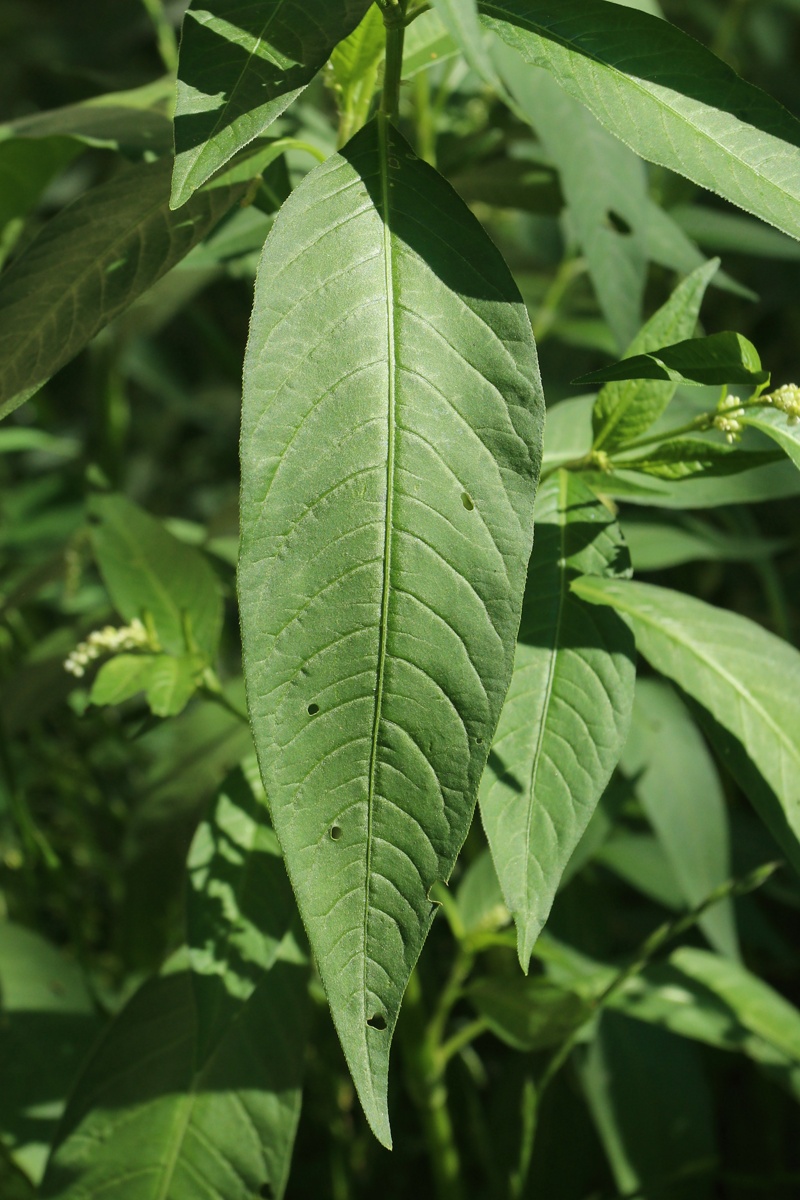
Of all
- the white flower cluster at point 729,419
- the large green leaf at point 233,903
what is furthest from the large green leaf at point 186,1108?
the white flower cluster at point 729,419

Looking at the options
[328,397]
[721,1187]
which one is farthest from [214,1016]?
[721,1187]

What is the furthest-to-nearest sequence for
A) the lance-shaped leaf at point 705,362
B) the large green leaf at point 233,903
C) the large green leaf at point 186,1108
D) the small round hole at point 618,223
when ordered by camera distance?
the small round hole at point 618,223 → the large green leaf at point 186,1108 → the large green leaf at point 233,903 → the lance-shaped leaf at point 705,362

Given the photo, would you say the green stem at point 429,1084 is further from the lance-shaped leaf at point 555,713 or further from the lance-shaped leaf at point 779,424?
the lance-shaped leaf at point 779,424

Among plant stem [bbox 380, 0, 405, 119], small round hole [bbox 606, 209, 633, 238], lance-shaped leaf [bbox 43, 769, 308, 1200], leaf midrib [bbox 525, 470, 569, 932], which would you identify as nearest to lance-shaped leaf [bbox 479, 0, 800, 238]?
plant stem [bbox 380, 0, 405, 119]

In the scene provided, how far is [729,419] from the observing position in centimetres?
53

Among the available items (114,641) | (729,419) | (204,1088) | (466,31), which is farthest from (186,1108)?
(466,31)

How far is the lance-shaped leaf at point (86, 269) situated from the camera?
539 millimetres

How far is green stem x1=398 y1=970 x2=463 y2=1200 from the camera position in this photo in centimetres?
76

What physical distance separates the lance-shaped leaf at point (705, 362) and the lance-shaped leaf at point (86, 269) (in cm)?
23

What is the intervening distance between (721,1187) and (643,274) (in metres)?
0.95

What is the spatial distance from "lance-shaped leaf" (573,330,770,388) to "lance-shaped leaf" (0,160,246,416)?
23 centimetres

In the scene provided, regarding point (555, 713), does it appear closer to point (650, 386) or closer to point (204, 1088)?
point (650, 386)

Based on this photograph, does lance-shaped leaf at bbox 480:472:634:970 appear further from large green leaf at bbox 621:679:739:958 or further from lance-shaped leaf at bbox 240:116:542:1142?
large green leaf at bbox 621:679:739:958

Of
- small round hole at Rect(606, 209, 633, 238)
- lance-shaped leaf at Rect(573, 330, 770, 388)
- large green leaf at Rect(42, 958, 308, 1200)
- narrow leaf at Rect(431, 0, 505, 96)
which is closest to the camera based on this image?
narrow leaf at Rect(431, 0, 505, 96)
